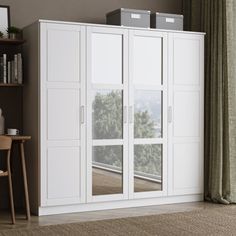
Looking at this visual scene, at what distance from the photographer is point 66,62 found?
539 centimetres

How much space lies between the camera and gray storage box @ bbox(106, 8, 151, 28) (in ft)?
18.7

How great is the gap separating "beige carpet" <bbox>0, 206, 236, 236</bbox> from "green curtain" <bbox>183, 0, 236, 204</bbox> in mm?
788

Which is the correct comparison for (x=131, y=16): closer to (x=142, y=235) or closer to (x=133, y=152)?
(x=133, y=152)

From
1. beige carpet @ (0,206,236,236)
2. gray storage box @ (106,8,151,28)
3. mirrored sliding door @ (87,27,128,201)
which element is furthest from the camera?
gray storage box @ (106,8,151,28)

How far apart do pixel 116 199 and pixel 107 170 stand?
31 centimetres

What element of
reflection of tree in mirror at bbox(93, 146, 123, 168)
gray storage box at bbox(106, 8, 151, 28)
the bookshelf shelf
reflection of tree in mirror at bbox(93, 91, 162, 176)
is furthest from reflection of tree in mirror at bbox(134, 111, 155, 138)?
the bookshelf shelf

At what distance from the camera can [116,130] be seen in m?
5.64

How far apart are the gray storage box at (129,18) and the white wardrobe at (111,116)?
10 centimetres

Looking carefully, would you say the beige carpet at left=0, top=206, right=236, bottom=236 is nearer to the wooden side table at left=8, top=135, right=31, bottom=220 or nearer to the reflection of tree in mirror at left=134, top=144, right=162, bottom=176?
the wooden side table at left=8, top=135, right=31, bottom=220

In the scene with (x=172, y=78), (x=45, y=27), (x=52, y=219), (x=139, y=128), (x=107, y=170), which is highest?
(x=45, y=27)

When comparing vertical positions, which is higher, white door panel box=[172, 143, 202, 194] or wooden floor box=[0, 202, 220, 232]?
white door panel box=[172, 143, 202, 194]

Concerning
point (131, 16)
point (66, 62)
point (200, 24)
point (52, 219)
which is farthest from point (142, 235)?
point (200, 24)

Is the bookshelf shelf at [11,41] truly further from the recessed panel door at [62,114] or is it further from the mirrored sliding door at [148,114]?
the mirrored sliding door at [148,114]

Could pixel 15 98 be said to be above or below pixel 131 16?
below
